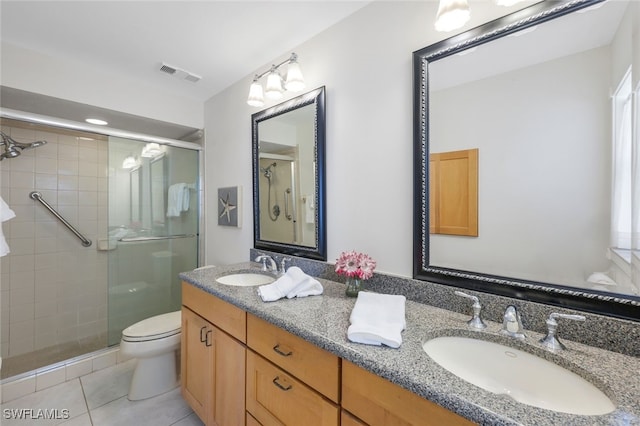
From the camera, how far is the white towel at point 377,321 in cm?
79

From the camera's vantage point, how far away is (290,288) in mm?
1234

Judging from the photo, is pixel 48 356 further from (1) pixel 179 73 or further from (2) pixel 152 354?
(1) pixel 179 73

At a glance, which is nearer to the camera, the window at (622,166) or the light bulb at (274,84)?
the window at (622,166)

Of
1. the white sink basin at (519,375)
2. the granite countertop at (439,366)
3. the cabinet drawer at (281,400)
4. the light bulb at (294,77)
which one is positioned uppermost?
the light bulb at (294,77)

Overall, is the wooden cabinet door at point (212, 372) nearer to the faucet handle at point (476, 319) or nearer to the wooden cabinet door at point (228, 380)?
the wooden cabinet door at point (228, 380)

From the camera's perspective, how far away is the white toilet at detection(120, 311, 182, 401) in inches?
67.9

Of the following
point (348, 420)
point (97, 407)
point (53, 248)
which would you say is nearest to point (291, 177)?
point (348, 420)

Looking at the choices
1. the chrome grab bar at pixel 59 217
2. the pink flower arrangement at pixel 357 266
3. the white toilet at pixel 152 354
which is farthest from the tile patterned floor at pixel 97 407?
the pink flower arrangement at pixel 357 266

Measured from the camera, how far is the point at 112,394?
1.85 metres

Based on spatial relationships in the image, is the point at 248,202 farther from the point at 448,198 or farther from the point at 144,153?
the point at 448,198

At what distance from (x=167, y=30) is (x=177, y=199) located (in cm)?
143

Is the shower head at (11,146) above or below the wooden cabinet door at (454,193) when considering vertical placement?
above

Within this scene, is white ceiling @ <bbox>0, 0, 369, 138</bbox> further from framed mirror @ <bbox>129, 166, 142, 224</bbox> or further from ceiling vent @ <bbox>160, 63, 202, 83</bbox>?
framed mirror @ <bbox>129, 166, 142, 224</bbox>

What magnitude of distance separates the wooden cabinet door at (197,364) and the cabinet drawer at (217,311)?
0.06m
